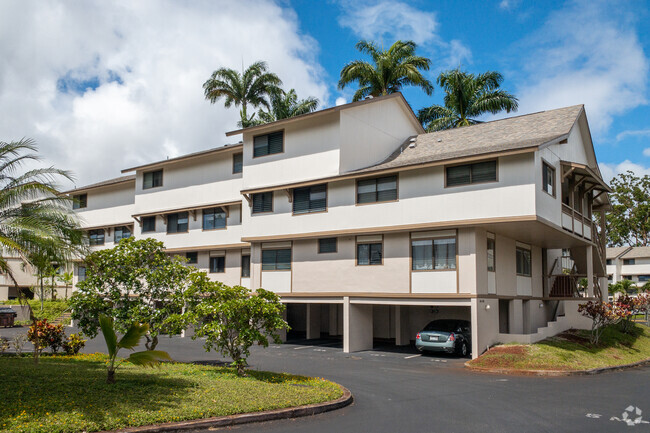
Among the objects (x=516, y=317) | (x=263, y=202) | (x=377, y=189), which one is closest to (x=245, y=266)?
(x=263, y=202)

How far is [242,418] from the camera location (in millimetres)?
11156

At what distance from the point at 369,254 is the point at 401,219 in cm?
247

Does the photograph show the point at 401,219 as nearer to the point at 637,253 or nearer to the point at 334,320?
the point at 334,320

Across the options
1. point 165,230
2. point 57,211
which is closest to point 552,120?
point 57,211

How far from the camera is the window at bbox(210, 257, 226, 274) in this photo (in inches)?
1377

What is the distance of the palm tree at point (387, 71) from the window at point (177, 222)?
53.3 ft

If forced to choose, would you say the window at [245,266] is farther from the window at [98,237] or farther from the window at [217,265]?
the window at [98,237]

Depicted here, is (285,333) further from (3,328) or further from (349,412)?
(3,328)

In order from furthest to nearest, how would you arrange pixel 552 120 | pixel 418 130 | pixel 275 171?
pixel 418 130 → pixel 275 171 → pixel 552 120

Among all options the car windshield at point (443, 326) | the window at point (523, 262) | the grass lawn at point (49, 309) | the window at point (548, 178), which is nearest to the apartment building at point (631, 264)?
the window at point (523, 262)

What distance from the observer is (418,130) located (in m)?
34.2

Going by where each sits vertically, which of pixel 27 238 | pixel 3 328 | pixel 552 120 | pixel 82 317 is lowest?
pixel 3 328

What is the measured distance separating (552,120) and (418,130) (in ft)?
28.4

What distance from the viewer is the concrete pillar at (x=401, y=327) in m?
29.2
